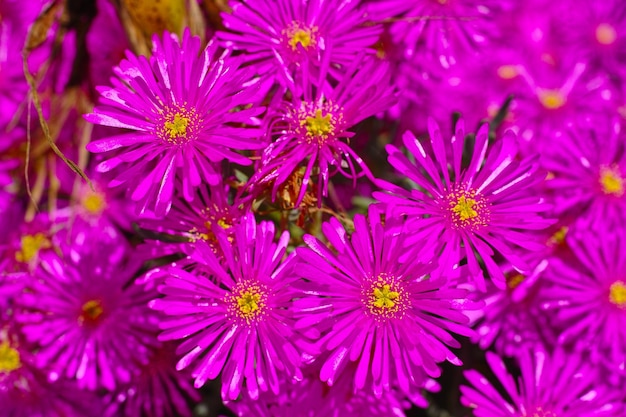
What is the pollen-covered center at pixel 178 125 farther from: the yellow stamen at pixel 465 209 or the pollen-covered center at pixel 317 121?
the yellow stamen at pixel 465 209

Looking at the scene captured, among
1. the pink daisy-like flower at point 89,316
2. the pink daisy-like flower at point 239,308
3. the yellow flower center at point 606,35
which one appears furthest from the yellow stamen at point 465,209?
the yellow flower center at point 606,35

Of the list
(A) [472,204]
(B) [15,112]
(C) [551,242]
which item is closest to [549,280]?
(C) [551,242]

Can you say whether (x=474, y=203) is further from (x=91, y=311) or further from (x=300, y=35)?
(x=91, y=311)

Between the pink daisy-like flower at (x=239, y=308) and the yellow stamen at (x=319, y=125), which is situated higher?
the yellow stamen at (x=319, y=125)

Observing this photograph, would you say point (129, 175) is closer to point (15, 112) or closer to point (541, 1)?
point (15, 112)

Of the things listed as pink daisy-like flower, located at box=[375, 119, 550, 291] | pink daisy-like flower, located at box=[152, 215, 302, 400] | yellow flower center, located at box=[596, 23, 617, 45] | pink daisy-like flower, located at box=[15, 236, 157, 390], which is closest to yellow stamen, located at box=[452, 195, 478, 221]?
pink daisy-like flower, located at box=[375, 119, 550, 291]

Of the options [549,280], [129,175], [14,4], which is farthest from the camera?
[14,4]
